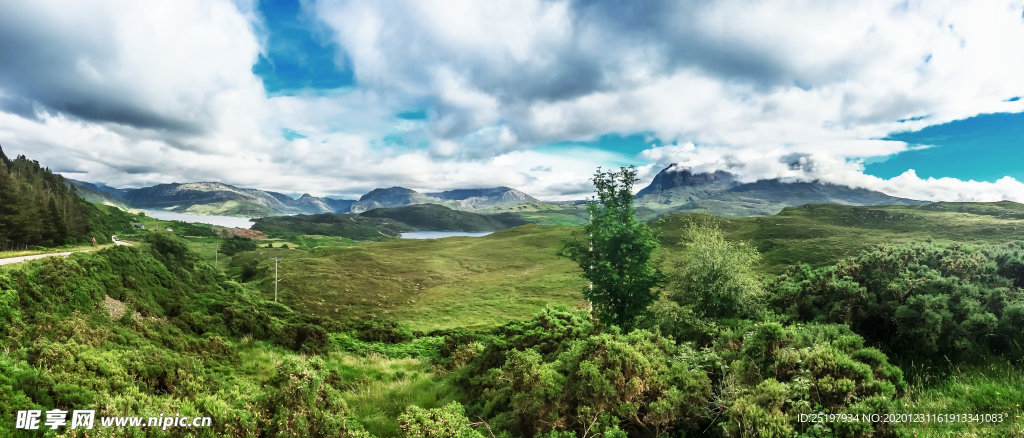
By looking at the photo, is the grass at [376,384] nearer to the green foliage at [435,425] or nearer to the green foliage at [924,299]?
the green foliage at [435,425]

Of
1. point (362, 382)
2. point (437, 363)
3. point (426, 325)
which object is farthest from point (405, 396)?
point (426, 325)

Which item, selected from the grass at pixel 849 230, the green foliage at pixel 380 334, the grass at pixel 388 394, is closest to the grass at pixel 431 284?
the green foliage at pixel 380 334

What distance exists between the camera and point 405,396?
14508 millimetres

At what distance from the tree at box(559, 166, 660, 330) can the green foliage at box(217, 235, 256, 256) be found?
154 metres

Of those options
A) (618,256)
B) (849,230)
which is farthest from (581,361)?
(849,230)

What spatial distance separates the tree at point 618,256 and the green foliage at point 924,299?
32.5ft

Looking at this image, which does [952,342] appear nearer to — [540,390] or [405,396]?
[540,390]

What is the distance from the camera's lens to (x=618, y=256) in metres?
28.3

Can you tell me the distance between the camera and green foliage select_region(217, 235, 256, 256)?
144663 millimetres

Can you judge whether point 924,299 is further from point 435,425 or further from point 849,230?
point 849,230

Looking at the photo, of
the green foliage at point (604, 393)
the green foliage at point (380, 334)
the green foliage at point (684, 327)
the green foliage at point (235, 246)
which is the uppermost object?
the green foliage at point (604, 393)

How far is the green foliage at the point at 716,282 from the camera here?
23.4 m

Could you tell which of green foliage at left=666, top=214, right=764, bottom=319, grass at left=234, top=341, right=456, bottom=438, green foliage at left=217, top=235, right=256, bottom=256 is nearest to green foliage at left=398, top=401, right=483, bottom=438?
grass at left=234, top=341, right=456, bottom=438

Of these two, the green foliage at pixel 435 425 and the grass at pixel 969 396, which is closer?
the green foliage at pixel 435 425
